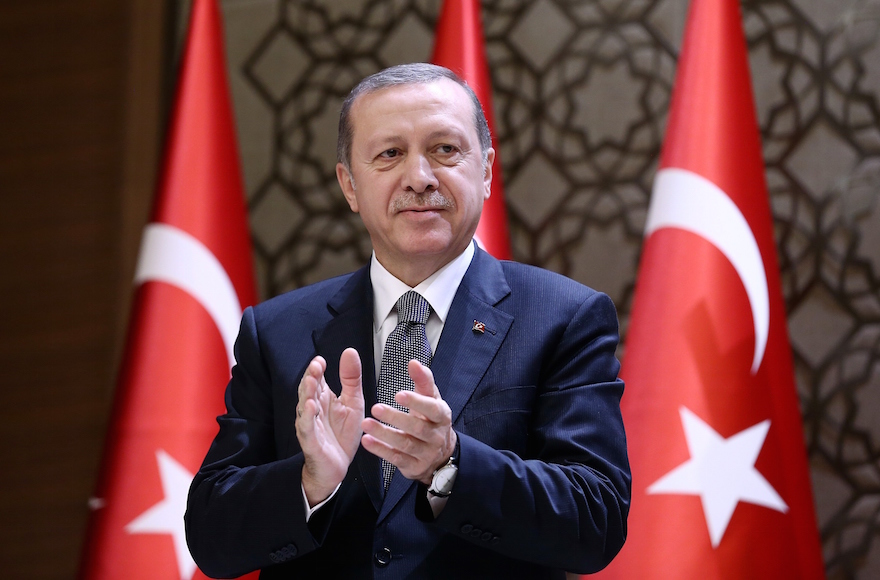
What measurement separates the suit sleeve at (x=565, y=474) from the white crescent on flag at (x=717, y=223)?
83 cm

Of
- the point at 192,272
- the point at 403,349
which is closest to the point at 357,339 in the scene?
the point at 403,349

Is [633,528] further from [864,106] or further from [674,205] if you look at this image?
[864,106]

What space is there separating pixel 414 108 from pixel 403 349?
1.40ft

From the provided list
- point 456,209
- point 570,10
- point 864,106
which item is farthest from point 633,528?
point 570,10

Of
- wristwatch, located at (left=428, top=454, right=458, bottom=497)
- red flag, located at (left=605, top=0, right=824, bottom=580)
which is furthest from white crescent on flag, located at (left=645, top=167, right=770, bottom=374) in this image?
wristwatch, located at (left=428, top=454, right=458, bottom=497)

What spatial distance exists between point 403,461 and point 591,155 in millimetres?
1859

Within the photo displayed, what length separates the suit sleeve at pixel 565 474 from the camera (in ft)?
3.65

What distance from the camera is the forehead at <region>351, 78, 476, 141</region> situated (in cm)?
144

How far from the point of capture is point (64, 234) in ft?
10.5

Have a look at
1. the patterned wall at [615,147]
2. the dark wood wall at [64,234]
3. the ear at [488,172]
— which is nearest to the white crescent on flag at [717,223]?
the patterned wall at [615,147]

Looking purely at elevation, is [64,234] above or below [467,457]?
above

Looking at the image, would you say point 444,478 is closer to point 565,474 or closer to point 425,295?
point 565,474

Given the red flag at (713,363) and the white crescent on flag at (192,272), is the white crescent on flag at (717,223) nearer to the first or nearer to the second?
the red flag at (713,363)

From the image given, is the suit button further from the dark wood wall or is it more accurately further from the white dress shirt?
the dark wood wall
